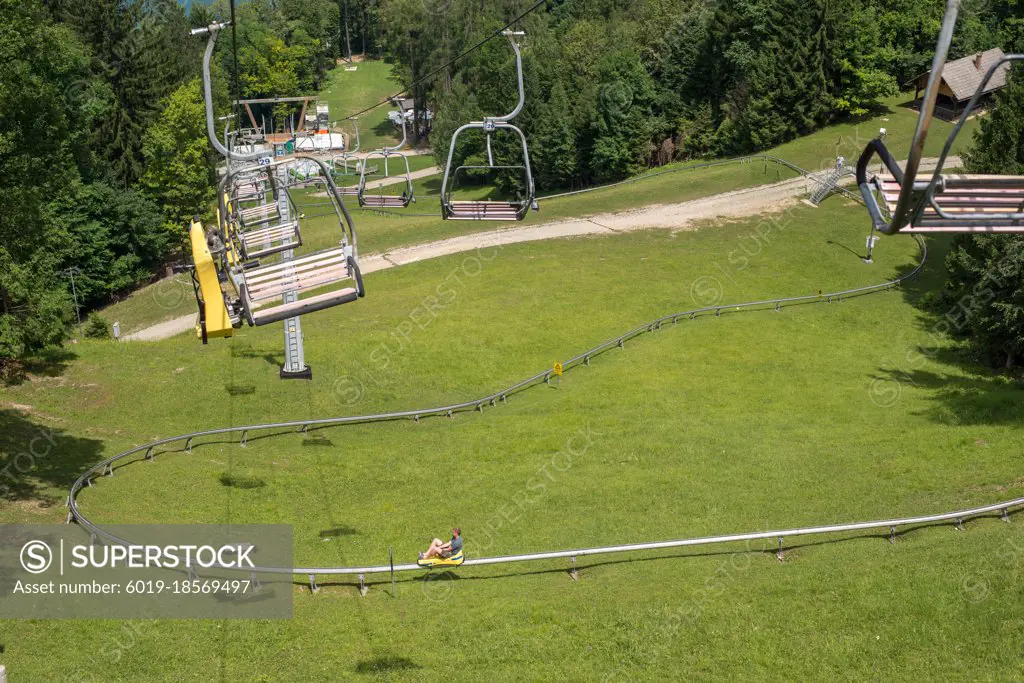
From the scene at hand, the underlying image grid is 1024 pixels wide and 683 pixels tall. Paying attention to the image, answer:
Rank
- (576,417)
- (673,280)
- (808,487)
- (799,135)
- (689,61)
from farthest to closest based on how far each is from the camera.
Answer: (689,61), (799,135), (673,280), (576,417), (808,487)

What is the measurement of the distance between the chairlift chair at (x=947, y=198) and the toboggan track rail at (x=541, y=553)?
10.8 meters

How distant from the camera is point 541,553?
2212cm

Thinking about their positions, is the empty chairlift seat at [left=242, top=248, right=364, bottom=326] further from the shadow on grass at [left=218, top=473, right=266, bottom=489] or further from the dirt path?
the dirt path

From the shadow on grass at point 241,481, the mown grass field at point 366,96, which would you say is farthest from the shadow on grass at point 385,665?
the mown grass field at point 366,96

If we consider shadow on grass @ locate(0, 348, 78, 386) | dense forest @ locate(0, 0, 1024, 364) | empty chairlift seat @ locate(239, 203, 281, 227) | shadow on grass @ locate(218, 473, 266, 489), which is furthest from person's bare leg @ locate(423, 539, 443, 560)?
dense forest @ locate(0, 0, 1024, 364)

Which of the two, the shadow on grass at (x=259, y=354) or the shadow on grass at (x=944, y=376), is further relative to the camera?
the shadow on grass at (x=259, y=354)

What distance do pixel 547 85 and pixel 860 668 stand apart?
7720 cm

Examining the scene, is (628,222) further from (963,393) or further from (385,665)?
(385,665)

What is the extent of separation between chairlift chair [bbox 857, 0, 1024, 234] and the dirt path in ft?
145

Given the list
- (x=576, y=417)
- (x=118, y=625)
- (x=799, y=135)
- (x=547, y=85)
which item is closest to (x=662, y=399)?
(x=576, y=417)

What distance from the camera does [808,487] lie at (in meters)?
26.6

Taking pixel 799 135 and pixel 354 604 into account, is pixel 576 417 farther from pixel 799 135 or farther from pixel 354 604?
pixel 799 135

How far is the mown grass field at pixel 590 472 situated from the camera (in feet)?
60.2

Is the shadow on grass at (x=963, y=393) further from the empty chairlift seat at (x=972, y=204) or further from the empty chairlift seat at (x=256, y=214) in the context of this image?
the empty chairlift seat at (x=256, y=214)
